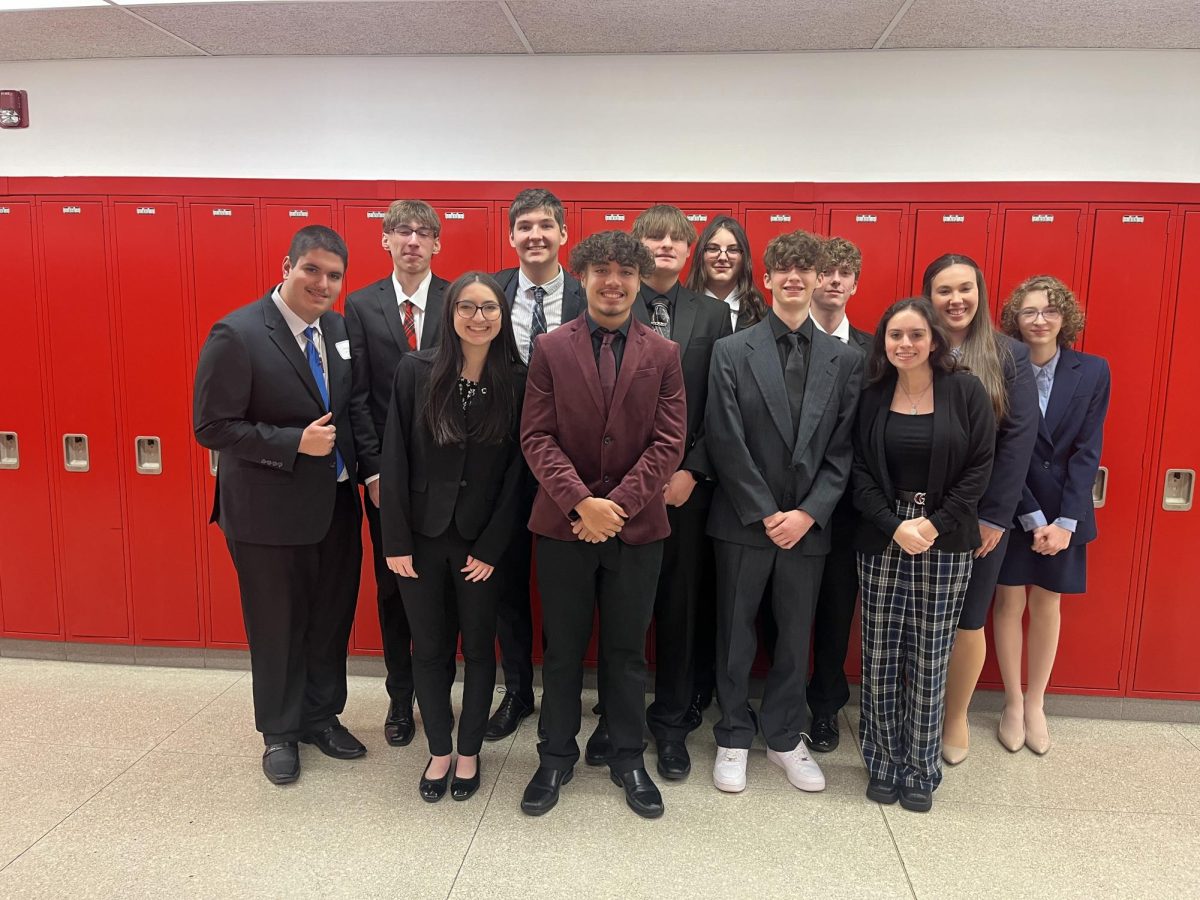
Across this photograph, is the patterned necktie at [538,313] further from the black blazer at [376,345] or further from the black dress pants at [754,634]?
the black dress pants at [754,634]

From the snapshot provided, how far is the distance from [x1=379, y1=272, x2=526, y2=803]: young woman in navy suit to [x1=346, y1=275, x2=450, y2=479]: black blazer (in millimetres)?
376

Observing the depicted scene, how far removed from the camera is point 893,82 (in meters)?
3.47

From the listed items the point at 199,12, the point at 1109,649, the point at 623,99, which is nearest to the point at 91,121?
the point at 199,12

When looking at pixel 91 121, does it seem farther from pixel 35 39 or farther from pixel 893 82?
pixel 893 82

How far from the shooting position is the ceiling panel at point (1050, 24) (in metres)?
2.94

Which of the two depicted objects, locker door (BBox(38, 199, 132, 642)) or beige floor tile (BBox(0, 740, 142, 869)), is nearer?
beige floor tile (BBox(0, 740, 142, 869))

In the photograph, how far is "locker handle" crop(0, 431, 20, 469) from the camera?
3.51 m

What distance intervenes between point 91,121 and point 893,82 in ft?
13.7

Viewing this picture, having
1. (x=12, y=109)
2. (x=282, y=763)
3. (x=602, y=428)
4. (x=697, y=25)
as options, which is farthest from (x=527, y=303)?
(x=12, y=109)

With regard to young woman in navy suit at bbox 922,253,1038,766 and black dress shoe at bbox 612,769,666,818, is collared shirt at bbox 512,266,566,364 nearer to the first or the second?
young woman in navy suit at bbox 922,253,1038,766

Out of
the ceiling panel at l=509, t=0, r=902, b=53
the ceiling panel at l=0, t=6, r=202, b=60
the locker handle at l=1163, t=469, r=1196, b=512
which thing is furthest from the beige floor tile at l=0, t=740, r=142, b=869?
the locker handle at l=1163, t=469, r=1196, b=512

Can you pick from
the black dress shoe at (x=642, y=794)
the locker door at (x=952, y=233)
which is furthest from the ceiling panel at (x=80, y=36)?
the black dress shoe at (x=642, y=794)

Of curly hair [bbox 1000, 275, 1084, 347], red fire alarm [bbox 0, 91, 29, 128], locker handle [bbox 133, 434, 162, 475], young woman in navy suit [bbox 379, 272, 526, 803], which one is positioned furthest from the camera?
red fire alarm [bbox 0, 91, 29, 128]

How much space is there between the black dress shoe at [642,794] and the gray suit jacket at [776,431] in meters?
0.92
